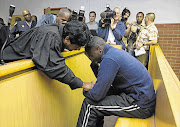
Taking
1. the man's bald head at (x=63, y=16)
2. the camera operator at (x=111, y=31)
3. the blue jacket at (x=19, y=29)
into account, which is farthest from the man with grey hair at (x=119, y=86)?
the blue jacket at (x=19, y=29)

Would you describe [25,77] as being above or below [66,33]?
below

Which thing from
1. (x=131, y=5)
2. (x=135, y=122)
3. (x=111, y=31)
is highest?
→ (x=131, y=5)

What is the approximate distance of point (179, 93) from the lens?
0.90m

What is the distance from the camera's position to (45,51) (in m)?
1.23

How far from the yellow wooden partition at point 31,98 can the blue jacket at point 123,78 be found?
1.00ft

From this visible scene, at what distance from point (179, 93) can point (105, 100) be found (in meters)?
0.68

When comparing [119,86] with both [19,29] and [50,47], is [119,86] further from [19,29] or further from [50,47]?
[19,29]

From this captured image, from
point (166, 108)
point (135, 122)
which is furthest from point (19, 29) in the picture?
point (166, 108)

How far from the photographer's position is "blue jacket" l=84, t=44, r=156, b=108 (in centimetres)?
135

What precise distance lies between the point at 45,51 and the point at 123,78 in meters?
0.64

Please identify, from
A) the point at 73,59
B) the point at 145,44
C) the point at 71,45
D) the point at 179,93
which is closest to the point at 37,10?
the point at 145,44

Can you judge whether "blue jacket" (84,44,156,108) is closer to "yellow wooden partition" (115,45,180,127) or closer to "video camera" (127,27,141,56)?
"yellow wooden partition" (115,45,180,127)

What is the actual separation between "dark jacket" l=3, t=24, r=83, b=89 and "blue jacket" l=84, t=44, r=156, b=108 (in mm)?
180

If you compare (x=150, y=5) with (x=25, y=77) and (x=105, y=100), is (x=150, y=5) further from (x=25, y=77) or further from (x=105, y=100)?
(x=25, y=77)
